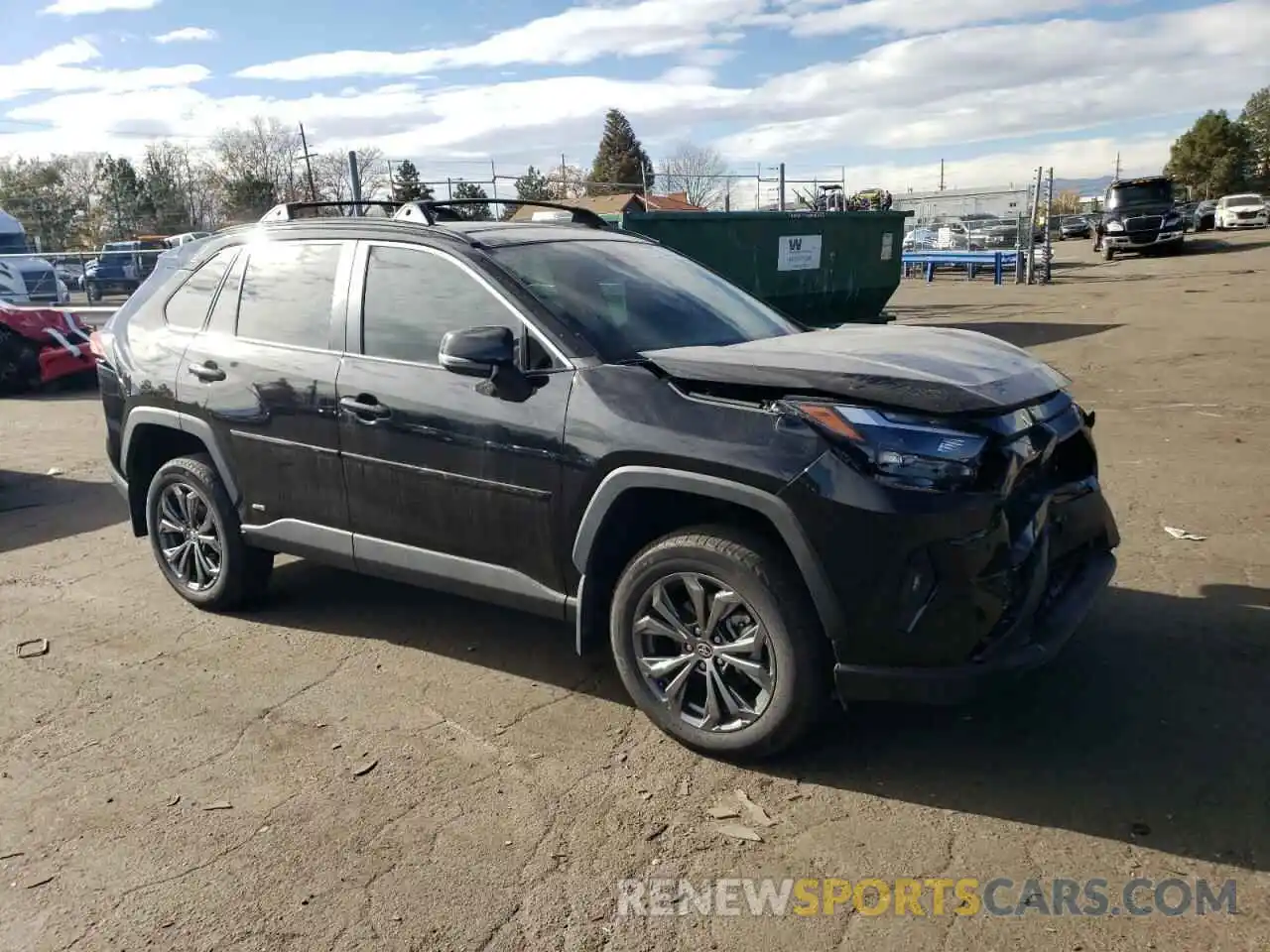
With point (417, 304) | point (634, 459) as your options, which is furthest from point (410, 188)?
point (634, 459)

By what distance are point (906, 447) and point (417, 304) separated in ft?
6.88

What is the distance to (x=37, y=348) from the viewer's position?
1258cm

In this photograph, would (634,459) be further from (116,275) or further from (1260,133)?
(1260,133)

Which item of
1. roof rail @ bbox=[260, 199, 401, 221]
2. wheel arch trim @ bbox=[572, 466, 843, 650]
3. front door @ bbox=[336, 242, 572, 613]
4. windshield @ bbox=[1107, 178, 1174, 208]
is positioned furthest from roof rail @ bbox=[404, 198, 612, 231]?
windshield @ bbox=[1107, 178, 1174, 208]

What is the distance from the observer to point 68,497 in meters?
7.69

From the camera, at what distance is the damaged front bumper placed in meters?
3.03

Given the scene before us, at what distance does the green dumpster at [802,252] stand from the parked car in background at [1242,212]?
3763cm

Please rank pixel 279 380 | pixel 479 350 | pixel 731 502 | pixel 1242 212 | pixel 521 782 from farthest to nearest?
pixel 1242 212, pixel 279 380, pixel 479 350, pixel 521 782, pixel 731 502

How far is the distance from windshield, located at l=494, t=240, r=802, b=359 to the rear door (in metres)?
0.92

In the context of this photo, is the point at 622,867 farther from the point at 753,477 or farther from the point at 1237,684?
the point at 1237,684

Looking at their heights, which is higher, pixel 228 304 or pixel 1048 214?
pixel 1048 214

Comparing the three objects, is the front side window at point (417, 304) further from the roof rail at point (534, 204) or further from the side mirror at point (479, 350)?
the roof rail at point (534, 204)

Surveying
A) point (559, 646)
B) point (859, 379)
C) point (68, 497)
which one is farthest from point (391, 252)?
A: point (68, 497)

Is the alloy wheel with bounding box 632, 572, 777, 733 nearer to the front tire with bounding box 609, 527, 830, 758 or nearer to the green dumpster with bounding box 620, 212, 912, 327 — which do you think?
the front tire with bounding box 609, 527, 830, 758
